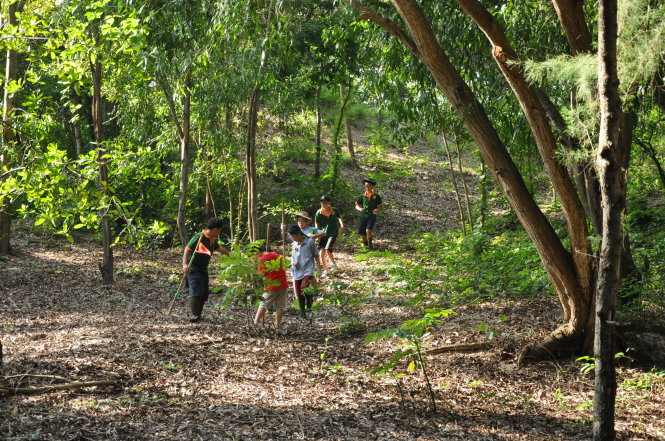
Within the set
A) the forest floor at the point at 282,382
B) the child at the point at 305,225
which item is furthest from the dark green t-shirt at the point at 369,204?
the forest floor at the point at 282,382

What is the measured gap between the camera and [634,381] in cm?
563

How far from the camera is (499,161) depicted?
568 centimetres

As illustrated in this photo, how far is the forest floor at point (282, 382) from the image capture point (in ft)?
14.8

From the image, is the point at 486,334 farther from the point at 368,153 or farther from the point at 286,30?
the point at 368,153

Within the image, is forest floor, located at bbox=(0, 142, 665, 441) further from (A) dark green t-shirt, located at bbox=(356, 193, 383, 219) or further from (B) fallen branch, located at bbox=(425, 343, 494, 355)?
(A) dark green t-shirt, located at bbox=(356, 193, 383, 219)

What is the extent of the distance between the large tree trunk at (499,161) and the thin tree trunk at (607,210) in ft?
6.49

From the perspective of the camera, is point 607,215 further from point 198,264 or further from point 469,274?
point 469,274

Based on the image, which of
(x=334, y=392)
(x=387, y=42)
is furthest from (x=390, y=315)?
(x=387, y=42)

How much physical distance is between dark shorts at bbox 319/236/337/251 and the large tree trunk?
21.9ft

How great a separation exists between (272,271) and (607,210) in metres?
4.84

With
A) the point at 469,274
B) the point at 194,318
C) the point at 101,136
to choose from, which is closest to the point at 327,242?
the point at 469,274

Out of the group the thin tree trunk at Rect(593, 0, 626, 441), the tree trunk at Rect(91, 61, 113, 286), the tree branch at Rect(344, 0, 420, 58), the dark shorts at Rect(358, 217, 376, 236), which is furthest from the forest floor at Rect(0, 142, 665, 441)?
the dark shorts at Rect(358, 217, 376, 236)

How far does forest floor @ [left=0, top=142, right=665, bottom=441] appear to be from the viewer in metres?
4.50

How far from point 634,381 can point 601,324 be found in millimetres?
2450
